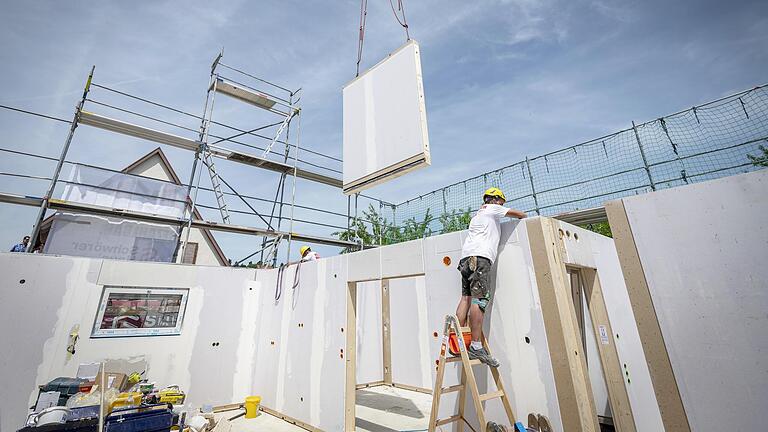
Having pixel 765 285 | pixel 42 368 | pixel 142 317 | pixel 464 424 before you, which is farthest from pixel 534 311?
pixel 42 368

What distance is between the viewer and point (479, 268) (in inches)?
107

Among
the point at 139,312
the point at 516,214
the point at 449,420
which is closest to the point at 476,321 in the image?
the point at 449,420

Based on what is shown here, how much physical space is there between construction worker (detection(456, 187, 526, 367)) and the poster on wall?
4828 millimetres

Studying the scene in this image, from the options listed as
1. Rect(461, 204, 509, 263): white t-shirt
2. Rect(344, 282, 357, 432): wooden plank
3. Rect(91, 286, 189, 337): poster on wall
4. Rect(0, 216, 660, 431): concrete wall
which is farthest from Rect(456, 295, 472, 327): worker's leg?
Rect(91, 286, 189, 337): poster on wall

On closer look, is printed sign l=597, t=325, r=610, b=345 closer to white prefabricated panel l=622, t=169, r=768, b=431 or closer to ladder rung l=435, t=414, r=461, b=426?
white prefabricated panel l=622, t=169, r=768, b=431

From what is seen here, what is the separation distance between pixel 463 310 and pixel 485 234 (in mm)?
708

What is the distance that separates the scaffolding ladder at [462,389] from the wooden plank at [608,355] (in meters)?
1.35

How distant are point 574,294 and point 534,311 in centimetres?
150

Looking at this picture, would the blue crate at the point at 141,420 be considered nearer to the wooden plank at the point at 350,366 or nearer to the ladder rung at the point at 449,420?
the wooden plank at the point at 350,366

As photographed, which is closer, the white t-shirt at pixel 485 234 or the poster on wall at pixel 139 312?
the white t-shirt at pixel 485 234

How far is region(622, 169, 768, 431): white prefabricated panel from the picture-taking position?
85.3 inches

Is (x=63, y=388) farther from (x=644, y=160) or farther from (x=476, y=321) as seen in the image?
(x=644, y=160)

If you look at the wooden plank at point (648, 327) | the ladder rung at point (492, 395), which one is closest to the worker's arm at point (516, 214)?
the wooden plank at point (648, 327)

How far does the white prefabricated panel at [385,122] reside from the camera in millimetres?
3594
